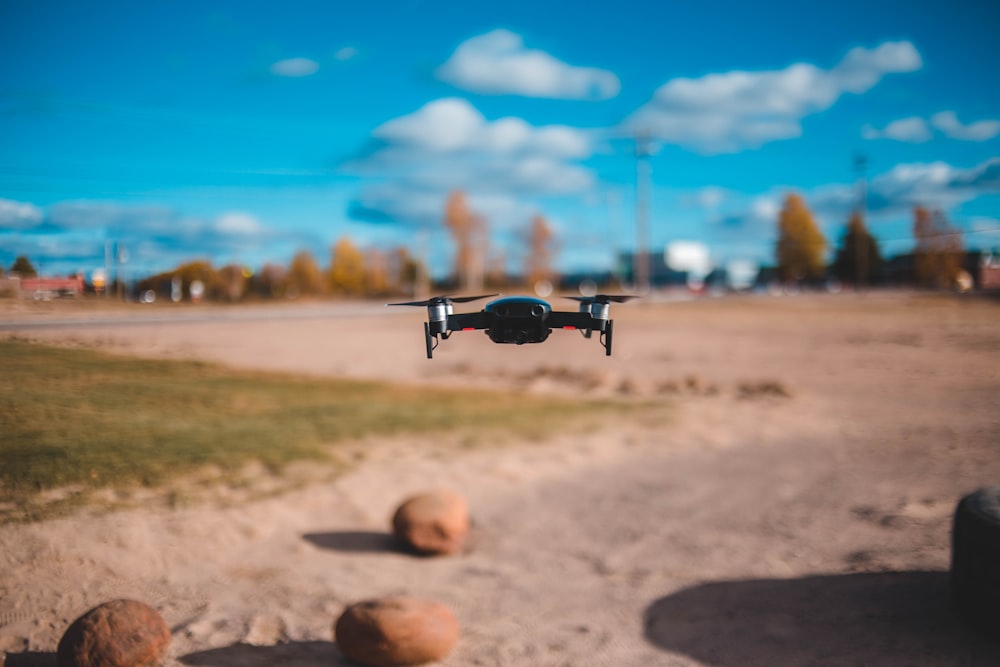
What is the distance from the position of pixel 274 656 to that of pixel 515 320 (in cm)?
4301

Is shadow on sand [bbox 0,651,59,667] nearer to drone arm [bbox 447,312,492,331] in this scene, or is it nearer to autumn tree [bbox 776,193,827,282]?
drone arm [bbox 447,312,492,331]

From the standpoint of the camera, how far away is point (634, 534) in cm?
6406

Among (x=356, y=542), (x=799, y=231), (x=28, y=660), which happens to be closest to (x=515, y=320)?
(x=28, y=660)

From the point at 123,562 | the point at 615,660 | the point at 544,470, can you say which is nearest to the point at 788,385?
the point at 544,470

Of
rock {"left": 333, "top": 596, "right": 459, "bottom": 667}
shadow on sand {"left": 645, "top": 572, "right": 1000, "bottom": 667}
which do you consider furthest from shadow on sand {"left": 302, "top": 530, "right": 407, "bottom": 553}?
shadow on sand {"left": 645, "top": 572, "right": 1000, "bottom": 667}

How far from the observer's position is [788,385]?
107 metres

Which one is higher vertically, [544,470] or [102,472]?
[102,472]

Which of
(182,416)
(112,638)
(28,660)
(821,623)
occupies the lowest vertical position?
(821,623)

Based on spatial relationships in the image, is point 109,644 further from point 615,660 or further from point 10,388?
point 615,660

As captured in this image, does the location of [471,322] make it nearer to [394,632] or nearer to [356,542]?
[394,632]

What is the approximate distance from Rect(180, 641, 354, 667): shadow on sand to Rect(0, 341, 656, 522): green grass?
36.8 ft

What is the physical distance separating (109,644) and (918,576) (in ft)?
185

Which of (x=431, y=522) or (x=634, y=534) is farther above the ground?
(x=431, y=522)

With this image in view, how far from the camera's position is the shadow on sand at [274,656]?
114ft
